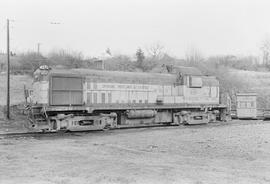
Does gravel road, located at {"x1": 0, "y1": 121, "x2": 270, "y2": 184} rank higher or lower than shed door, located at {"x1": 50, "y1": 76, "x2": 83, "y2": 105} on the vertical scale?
lower

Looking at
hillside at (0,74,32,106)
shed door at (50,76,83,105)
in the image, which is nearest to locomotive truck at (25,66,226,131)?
shed door at (50,76,83,105)

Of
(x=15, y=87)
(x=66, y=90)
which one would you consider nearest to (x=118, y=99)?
(x=66, y=90)

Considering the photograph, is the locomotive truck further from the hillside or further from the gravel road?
the hillside

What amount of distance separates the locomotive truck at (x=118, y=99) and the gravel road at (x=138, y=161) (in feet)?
9.43

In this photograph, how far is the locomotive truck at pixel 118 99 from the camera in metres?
17.0

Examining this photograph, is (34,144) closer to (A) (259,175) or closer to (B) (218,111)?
(A) (259,175)

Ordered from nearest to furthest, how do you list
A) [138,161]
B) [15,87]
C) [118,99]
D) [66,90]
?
[138,161], [66,90], [118,99], [15,87]

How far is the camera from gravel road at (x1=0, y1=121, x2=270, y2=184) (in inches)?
293

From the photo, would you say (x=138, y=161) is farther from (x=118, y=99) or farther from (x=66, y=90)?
(x=118, y=99)

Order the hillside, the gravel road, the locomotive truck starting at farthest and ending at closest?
1. the hillside
2. the locomotive truck
3. the gravel road

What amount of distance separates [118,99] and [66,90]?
3.16m

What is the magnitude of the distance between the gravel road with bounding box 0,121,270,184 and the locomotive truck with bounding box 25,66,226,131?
2874 mm

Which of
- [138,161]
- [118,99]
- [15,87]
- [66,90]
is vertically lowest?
[138,161]

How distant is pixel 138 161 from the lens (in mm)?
9508
